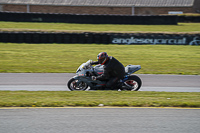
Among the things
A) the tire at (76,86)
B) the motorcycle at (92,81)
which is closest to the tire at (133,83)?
the motorcycle at (92,81)

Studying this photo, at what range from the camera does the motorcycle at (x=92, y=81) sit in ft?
32.9

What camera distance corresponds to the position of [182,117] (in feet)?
21.3

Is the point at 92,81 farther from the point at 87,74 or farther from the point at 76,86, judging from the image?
the point at 76,86

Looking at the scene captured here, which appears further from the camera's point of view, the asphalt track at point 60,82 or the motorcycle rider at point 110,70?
the asphalt track at point 60,82

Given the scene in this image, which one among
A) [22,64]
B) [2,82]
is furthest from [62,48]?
[2,82]

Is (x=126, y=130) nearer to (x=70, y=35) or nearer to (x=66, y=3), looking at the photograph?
(x=70, y=35)

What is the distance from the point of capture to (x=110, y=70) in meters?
9.84

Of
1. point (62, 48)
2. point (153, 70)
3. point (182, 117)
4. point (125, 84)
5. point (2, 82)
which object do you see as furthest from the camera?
point (62, 48)

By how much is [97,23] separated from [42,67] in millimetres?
16482

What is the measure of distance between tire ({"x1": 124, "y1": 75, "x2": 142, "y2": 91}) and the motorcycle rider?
272 millimetres

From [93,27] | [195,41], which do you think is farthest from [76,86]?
[93,27]

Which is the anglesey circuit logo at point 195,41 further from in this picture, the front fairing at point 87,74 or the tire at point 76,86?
the tire at point 76,86

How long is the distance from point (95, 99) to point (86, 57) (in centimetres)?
1033

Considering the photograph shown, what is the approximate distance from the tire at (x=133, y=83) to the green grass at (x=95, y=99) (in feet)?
3.01
